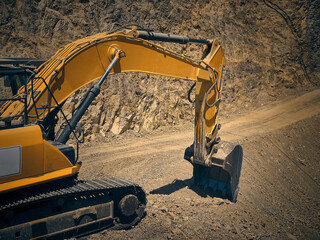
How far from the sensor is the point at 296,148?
12133mm

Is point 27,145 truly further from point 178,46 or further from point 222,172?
point 178,46

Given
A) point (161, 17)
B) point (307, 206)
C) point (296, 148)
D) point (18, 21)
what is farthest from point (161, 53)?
point (161, 17)

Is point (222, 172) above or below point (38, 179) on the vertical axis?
below

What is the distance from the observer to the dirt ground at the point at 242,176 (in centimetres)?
572

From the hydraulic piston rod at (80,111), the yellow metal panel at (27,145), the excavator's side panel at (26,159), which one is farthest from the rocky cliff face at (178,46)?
the yellow metal panel at (27,145)

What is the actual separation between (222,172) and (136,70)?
137 inches

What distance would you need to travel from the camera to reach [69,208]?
4.68 meters

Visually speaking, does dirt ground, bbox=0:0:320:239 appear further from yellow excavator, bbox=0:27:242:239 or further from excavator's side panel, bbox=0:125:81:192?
excavator's side panel, bbox=0:125:81:192

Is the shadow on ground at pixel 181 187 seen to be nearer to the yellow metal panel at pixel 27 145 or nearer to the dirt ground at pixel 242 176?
the dirt ground at pixel 242 176

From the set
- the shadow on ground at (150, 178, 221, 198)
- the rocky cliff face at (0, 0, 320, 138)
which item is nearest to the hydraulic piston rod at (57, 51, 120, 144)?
the shadow on ground at (150, 178, 221, 198)

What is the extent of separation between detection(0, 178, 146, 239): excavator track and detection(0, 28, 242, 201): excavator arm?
1.01 m

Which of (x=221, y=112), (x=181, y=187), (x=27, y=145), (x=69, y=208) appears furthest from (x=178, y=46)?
(x=27, y=145)

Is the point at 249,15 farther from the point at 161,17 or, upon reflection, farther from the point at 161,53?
the point at 161,53

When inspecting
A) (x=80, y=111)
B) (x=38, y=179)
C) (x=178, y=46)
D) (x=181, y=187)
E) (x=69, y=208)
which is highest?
(x=178, y=46)
